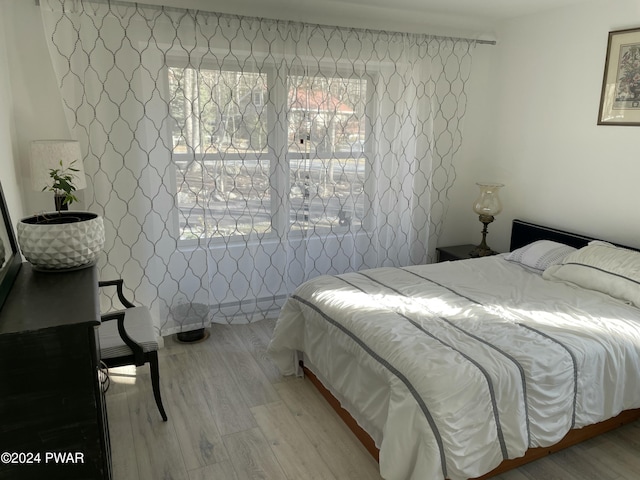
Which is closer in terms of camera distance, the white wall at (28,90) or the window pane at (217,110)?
the white wall at (28,90)

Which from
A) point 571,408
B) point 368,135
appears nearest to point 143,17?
point 368,135

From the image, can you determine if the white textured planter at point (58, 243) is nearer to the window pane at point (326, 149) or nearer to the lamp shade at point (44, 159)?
the lamp shade at point (44, 159)

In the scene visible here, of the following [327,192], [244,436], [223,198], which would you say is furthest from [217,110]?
[244,436]

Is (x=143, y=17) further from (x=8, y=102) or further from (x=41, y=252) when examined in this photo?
(x=41, y=252)

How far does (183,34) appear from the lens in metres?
3.10

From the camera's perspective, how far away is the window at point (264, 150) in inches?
128

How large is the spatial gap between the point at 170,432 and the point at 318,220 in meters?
1.92

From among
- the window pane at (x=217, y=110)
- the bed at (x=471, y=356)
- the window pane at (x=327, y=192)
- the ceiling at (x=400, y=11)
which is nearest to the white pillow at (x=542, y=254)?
the bed at (x=471, y=356)

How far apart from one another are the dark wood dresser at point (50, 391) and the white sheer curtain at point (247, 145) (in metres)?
1.80

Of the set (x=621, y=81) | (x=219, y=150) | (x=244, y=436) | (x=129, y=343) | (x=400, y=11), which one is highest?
(x=400, y=11)

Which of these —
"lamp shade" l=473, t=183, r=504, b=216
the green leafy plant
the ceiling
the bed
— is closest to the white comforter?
the bed

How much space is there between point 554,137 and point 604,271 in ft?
4.31

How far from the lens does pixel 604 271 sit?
9.20 feet

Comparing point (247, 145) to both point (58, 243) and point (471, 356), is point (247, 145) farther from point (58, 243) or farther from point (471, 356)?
point (471, 356)
